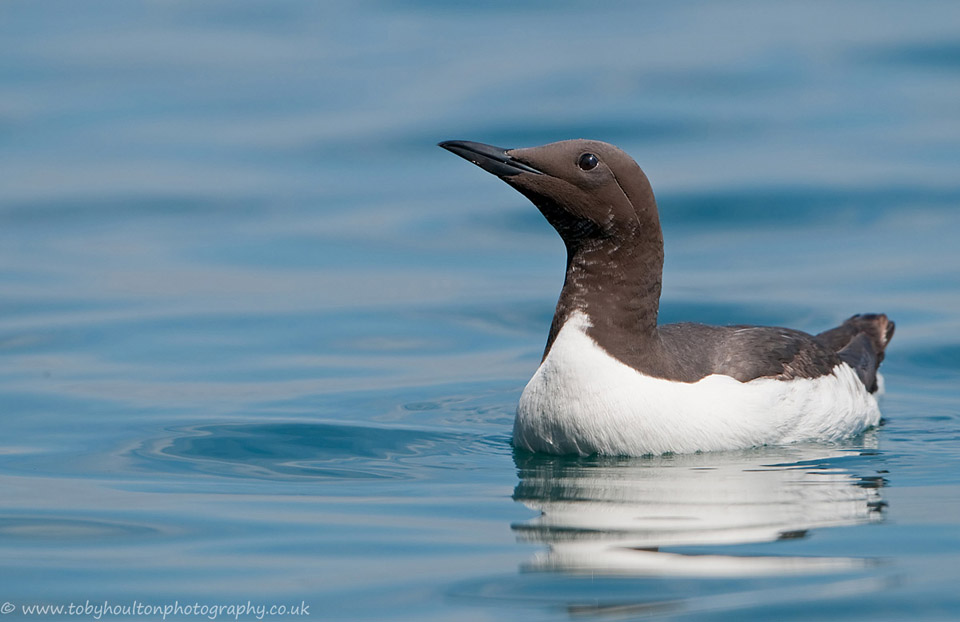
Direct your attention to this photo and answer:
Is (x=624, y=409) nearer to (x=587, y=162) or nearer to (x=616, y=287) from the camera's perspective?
(x=616, y=287)

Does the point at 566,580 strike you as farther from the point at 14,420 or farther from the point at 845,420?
the point at 14,420

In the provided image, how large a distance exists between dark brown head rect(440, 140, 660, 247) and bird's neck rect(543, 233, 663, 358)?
0.13m

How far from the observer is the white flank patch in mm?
8109

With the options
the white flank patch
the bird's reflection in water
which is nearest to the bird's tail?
the bird's reflection in water

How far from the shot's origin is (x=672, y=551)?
649cm

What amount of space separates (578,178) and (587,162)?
90 millimetres
